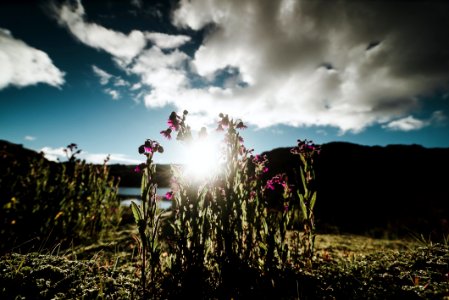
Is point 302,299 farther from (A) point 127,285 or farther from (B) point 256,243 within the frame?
(A) point 127,285

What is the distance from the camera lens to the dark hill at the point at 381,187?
29.2 feet

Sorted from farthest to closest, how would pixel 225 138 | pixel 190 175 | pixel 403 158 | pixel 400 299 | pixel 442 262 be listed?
pixel 403 158, pixel 225 138, pixel 442 262, pixel 190 175, pixel 400 299

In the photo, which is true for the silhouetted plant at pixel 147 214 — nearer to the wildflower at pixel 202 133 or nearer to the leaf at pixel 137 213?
the leaf at pixel 137 213

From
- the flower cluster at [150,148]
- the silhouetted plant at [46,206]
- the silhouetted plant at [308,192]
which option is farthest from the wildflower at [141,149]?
the silhouetted plant at [46,206]

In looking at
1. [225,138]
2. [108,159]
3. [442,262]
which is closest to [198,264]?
[225,138]

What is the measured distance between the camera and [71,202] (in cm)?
531

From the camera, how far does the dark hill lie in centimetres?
890

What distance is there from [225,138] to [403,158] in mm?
21668

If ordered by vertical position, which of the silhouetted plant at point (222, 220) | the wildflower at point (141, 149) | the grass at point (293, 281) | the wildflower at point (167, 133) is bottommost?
the grass at point (293, 281)

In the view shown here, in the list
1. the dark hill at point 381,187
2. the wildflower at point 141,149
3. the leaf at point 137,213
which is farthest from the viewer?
the dark hill at point 381,187

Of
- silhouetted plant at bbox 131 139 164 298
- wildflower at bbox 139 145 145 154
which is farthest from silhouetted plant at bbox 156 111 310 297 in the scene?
wildflower at bbox 139 145 145 154

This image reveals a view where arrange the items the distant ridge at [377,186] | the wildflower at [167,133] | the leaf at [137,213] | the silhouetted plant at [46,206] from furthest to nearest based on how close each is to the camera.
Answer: the distant ridge at [377,186], the silhouetted plant at [46,206], the wildflower at [167,133], the leaf at [137,213]

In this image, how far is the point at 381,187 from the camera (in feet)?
49.1

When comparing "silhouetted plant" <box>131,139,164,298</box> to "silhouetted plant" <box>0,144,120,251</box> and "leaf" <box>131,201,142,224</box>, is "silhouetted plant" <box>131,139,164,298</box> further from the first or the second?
"silhouetted plant" <box>0,144,120,251</box>
